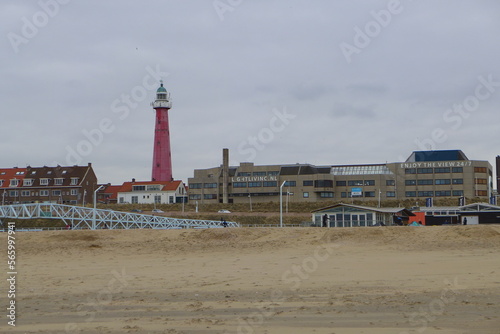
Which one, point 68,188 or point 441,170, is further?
point 68,188

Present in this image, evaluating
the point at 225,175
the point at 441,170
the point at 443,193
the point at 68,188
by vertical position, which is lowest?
the point at 443,193

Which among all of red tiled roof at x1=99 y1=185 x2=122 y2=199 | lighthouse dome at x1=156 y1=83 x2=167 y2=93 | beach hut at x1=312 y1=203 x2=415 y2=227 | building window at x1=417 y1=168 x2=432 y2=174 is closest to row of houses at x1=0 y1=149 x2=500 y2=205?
building window at x1=417 y1=168 x2=432 y2=174

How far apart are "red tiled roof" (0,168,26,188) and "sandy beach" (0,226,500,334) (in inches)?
3253

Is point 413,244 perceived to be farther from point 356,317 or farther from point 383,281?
point 356,317

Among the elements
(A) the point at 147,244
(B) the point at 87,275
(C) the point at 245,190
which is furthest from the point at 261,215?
(B) the point at 87,275

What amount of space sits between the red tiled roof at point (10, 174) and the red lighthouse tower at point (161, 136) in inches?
1066

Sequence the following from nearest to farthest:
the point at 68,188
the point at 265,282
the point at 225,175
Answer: the point at 265,282 → the point at 225,175 → the point at 68,188

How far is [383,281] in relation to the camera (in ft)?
58.9

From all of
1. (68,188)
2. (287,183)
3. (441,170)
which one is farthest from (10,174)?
(441,170)

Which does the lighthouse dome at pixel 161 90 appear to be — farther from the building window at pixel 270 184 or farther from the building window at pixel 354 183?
the building window at pixel 354 183

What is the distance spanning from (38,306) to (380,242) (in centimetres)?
1806

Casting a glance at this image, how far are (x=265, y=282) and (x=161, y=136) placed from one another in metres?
81.1

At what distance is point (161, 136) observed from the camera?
320 feet

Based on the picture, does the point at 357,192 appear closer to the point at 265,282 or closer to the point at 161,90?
the point at 161,90
